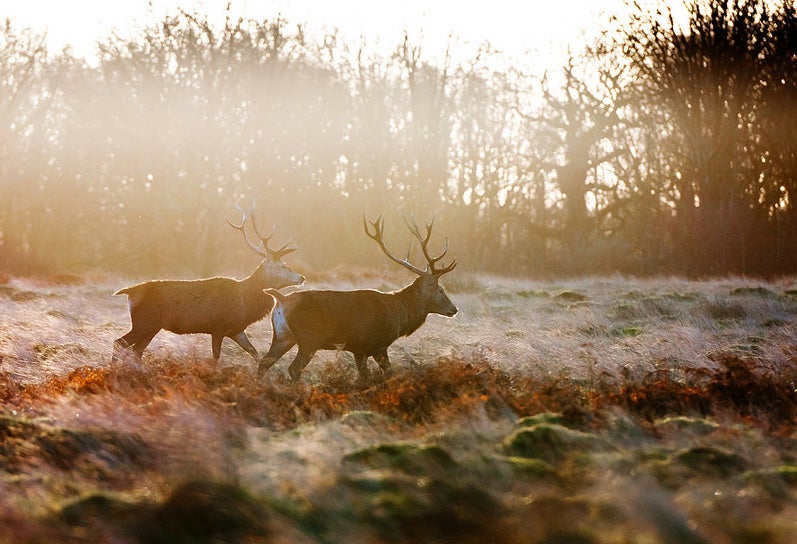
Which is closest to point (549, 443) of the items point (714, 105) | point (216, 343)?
point (216, 343)

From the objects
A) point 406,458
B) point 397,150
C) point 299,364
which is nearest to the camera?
point 406,458

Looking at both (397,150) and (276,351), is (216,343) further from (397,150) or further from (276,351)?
(397,150)

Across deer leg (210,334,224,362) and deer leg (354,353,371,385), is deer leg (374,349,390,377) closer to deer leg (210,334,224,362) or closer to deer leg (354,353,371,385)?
deer leg (354,353,371,385)

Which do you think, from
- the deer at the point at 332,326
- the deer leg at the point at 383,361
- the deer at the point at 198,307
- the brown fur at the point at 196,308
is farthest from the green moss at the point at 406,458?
the brown fur at the point at 196,308

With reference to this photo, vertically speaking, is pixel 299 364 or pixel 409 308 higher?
pixel 409 308

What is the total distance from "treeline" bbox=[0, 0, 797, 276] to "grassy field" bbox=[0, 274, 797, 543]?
19.4m

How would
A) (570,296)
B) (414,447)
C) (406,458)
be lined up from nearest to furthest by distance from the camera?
1. (406,458)
2. (414,447)
3. (570,296)

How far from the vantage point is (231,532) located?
5.24 m

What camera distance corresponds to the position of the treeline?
30.3 meters

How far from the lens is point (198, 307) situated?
12.2 m

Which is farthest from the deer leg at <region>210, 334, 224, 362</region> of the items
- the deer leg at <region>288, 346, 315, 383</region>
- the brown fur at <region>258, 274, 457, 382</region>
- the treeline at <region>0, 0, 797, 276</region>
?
the treeline at <region>0, 0, 797, 276</region>

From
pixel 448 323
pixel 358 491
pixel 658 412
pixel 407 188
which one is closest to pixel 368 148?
pixel 407 188

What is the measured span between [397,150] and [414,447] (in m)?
32.9

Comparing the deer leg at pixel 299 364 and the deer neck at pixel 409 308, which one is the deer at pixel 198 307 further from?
the deer leg at pixel 299 364
